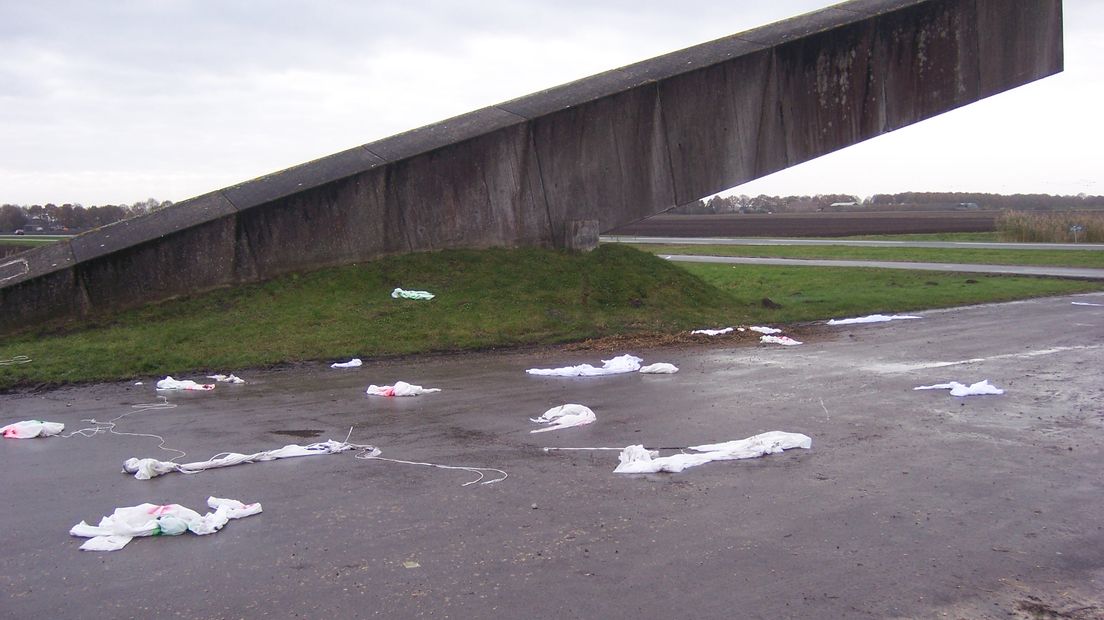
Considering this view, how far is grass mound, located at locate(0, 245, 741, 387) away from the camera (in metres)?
13.1

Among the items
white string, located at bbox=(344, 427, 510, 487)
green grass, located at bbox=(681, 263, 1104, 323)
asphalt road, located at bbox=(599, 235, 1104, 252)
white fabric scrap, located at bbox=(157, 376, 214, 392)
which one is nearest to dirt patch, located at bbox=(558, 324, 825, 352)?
green grass, located at bbox=(681, 263, 1104, 323)

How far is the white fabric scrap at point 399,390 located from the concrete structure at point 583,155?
19.5 ft

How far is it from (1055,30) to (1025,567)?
18.2 metres

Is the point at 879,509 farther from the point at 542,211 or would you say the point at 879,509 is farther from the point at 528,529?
the point at 542,211

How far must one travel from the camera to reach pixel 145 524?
5.96 m

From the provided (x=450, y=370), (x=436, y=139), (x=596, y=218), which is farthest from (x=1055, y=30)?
(x=450, y=370)

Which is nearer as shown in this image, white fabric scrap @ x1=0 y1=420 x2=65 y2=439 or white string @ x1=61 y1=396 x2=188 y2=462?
white string @ x1=61 y1=396 x2=188 y2=462

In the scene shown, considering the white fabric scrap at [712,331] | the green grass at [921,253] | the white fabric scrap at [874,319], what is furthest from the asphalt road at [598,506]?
the green grass at [921,253]

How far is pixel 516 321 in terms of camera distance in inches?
595

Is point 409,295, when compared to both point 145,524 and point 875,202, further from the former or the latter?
point 875,202

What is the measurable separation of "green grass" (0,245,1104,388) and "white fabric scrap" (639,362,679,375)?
2.94 meters

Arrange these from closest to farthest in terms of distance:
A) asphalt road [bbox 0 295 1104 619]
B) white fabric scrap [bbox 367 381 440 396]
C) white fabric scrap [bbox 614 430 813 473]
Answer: asphalt road [bbox 0 295 1104 619] < white fabric scrap [bbox 614 430 813 473] < white fabric scrap [bbox 367 381 440 396]

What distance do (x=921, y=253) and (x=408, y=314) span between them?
81.9ft

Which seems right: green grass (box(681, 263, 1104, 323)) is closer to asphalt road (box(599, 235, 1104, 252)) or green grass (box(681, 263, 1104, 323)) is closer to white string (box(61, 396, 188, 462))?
white string (box(61, 396, 188, 462))
